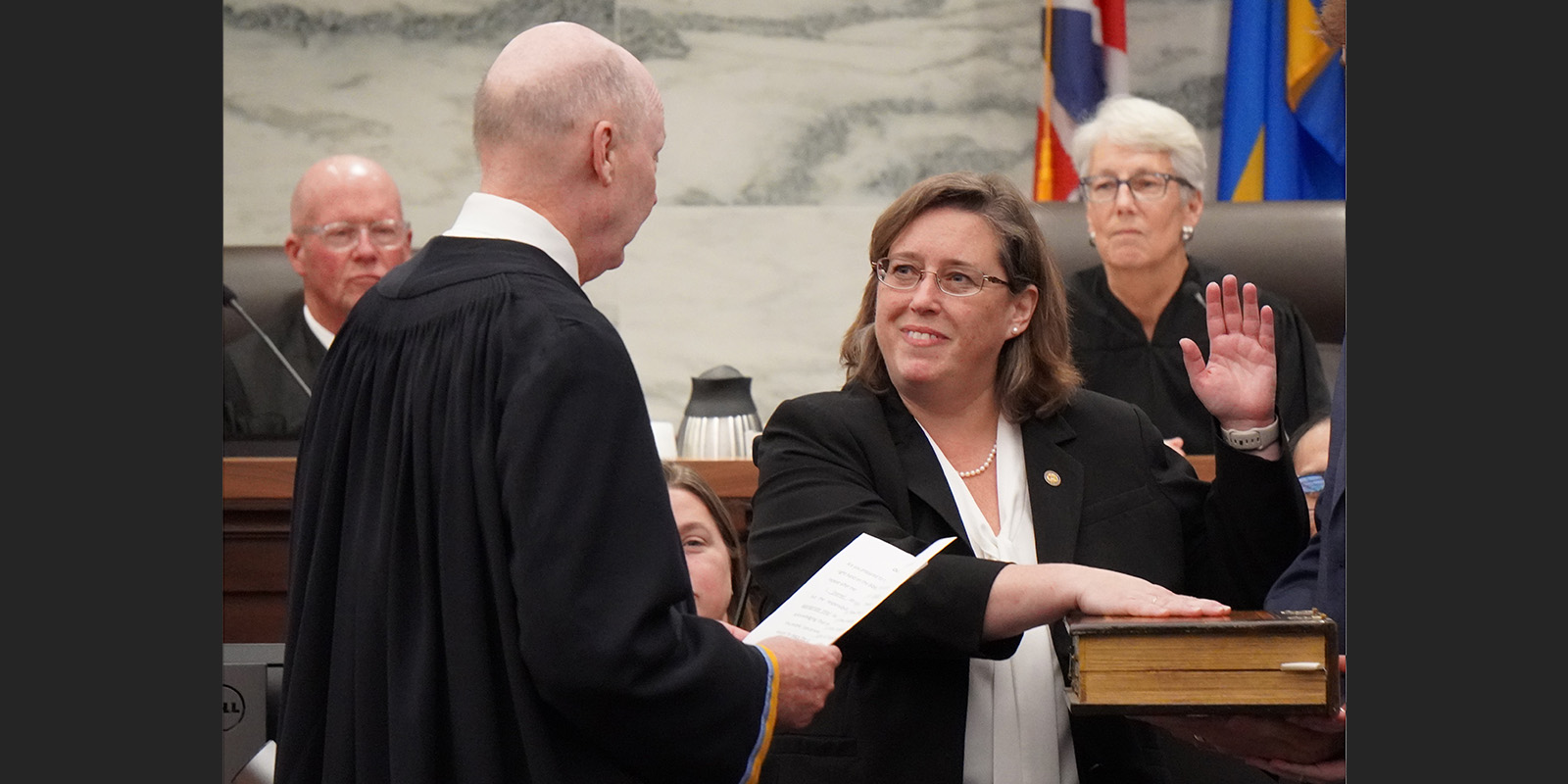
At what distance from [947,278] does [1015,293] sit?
0.45 feet

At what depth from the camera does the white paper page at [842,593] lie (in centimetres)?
184

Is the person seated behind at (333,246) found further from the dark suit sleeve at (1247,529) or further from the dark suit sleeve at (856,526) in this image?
the dark suit sleeve at (1247,529)

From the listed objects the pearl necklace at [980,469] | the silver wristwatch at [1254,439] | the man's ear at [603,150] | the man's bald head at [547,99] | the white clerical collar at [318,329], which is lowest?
the pearl necklace at [980,469]

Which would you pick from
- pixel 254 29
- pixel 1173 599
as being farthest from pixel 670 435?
pixel 254 29

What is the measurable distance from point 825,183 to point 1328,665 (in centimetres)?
449

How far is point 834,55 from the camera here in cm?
607

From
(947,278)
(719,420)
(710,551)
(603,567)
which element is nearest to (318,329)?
(719,420)

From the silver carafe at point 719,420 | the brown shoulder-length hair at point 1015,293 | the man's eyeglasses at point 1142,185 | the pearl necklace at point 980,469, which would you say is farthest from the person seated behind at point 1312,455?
the silver carafe at point 719,420

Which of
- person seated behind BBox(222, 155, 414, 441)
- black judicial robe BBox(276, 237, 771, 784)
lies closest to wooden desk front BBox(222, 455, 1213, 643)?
person seated behind BBox(222, 155, 414, 441)

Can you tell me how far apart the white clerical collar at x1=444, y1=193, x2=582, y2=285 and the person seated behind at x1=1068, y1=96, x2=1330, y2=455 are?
8.42 feet

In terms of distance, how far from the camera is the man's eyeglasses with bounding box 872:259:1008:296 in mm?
2406

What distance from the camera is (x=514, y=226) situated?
1756 mm

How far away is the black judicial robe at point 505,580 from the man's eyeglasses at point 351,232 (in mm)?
2939

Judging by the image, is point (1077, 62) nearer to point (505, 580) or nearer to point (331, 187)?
point (331, 187)
